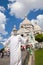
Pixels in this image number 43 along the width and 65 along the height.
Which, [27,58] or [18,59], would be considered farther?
[27,58]

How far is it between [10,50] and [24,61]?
62.2 inches

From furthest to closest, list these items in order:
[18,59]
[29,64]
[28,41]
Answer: [29,64]
[28,41]
[18,59]

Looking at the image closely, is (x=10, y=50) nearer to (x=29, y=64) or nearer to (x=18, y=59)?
(x=18, y=59)

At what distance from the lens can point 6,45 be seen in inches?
372

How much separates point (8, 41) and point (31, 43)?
871 mm

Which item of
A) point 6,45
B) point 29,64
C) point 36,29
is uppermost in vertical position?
point 36,29

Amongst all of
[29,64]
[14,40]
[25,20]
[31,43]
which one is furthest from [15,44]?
[25,20]

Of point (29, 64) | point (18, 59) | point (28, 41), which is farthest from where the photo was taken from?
point (29, 64)

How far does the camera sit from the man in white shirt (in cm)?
910

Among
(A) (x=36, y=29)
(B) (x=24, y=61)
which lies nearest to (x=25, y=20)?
(A) (x=36, y=29)

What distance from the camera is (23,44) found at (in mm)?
9555

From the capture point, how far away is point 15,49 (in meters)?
9.16

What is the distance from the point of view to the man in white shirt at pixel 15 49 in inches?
358

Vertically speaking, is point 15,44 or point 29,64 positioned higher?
point 15,44
